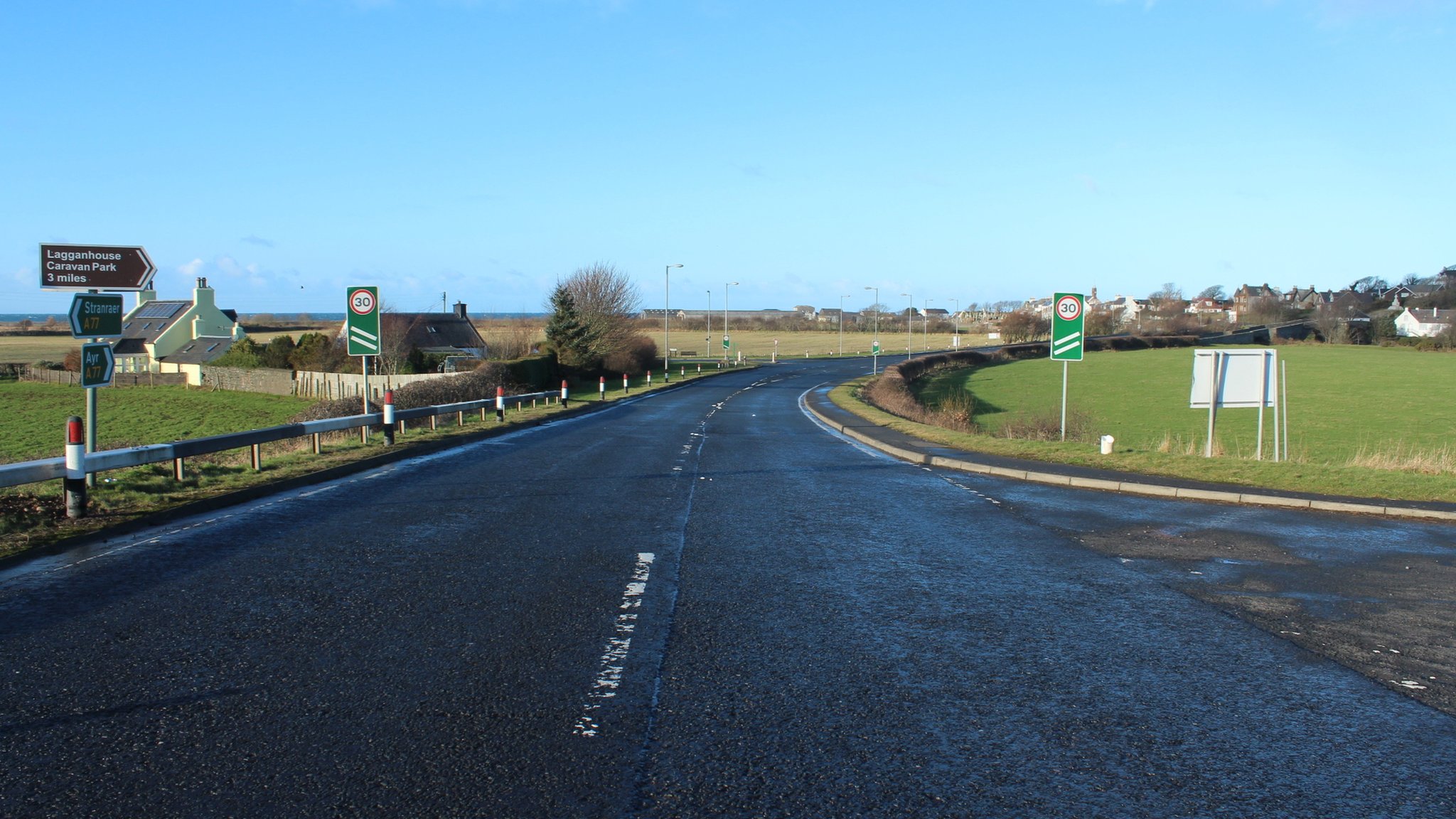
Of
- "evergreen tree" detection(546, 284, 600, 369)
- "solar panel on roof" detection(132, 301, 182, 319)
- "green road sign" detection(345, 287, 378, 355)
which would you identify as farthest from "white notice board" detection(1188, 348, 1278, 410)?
"solar panel on roof" detection(132, 301, 182, 319)

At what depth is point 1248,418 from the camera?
135ft

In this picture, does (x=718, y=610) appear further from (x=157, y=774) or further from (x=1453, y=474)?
(x=1453, y=474)

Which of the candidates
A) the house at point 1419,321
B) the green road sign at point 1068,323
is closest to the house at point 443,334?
the green road sign at point 1068,323

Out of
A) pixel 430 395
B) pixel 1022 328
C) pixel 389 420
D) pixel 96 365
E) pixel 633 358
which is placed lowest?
pixel 430 395

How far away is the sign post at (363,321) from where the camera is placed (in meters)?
20.0

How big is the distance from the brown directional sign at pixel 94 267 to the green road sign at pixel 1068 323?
15.9 m

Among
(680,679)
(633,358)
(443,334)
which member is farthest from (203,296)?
(680,679)

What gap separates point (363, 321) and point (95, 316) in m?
8.20

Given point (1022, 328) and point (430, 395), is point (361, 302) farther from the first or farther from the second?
point (1022, 328)

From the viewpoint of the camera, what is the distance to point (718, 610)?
22.0ft

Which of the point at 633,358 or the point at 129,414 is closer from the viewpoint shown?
the point at 129,414

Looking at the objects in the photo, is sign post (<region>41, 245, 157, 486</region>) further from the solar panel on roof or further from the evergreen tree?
the solar panel on roof

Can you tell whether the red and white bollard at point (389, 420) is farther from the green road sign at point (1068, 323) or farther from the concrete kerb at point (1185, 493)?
the green road sign at point (1068, 323)

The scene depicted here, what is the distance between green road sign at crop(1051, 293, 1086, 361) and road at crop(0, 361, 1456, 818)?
34.2 feet
